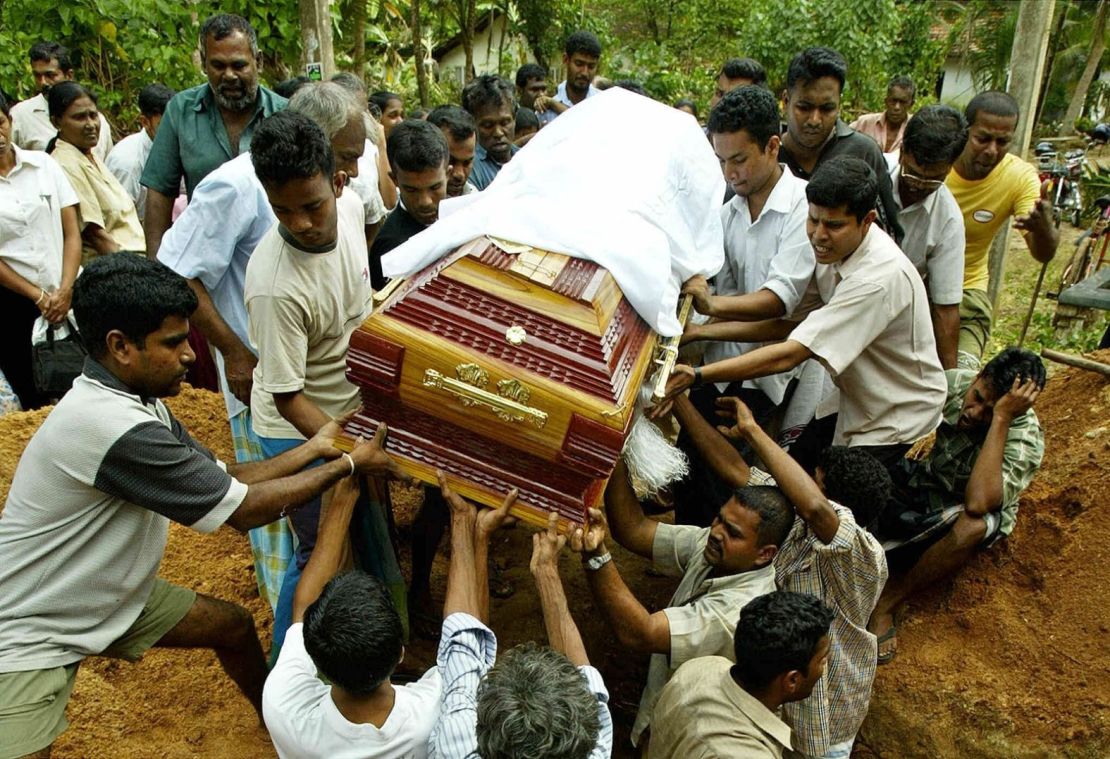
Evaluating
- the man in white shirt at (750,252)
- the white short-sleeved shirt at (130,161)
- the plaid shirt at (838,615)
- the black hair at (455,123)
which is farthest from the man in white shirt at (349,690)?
the white short-sleeved shirt at (130,161)

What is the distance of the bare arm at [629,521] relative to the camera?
3.16 metres

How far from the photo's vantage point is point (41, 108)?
19.9 ft

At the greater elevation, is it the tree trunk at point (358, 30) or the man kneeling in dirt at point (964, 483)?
the tree trunk at point (358, 30)

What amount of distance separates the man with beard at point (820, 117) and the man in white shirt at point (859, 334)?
3.35 ft

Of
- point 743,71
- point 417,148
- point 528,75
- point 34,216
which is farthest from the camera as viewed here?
point 528,75

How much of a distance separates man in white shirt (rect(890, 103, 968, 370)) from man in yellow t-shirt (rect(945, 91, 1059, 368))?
525mm

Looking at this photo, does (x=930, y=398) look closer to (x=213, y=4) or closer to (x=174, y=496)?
(x=174, y=496)

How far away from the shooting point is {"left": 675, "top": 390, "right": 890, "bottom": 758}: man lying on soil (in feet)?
8.98

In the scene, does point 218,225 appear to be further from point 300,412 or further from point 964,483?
point 964,483

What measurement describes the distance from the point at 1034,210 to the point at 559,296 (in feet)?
10.4

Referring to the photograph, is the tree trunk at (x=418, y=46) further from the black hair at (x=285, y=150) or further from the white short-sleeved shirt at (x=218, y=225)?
the black hair at (x=285, y=150)

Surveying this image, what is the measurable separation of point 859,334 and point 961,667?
Answer: 4.72 ft

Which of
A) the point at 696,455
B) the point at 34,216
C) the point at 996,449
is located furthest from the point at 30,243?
the point at 996,449

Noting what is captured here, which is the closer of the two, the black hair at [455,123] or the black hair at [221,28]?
the black hair at [221,28]
